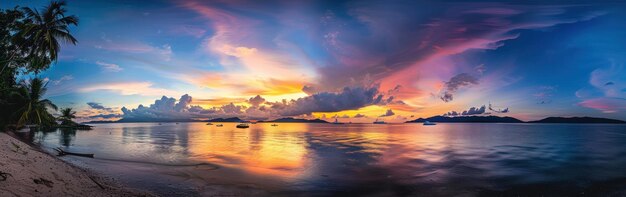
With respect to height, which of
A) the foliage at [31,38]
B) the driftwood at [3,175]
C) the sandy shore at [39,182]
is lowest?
the sandy shore at [39,182]

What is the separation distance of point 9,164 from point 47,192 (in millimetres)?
3630

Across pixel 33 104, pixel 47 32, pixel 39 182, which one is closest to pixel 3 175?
pixel 39 182

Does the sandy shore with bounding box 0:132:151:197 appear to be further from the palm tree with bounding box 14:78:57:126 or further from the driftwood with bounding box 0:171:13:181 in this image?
the palm tree with bounding box 14:78:57:126

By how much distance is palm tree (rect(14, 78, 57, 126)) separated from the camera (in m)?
50.7

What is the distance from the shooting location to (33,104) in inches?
2076

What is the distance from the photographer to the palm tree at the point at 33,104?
5069 cm

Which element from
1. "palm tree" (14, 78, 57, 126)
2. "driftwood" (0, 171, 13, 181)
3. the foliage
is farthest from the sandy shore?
"palm tree" (14, 78, 57, 126)

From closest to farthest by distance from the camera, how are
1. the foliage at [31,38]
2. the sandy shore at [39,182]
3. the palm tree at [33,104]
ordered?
the sandy shore at [39,182], the foliage at [31,38], the palm tree at [33,104]

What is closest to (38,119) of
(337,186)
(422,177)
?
(337,186)

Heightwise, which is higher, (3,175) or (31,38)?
(31,38)

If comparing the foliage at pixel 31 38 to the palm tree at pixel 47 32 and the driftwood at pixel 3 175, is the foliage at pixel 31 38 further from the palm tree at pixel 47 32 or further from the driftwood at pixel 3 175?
the driftwood at pixel 3 175

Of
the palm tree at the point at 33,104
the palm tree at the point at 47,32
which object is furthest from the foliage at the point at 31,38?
the palm tree at the point at 33,104

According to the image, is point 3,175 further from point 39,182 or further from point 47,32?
point 47,32

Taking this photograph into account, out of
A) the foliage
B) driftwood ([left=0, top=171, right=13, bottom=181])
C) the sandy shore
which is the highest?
the foliage
